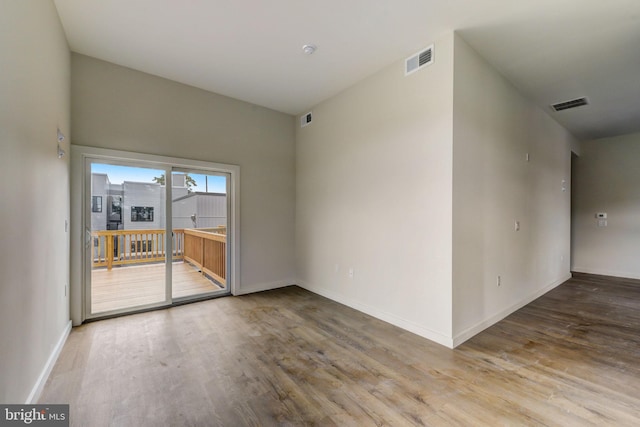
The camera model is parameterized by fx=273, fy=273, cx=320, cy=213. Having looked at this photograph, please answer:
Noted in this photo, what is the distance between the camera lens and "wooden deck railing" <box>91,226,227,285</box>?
3457 mm

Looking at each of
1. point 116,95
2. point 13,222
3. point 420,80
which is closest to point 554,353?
point 420,80

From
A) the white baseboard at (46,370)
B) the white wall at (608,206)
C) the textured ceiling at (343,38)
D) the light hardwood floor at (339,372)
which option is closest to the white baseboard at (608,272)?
the white wall at (608,206)

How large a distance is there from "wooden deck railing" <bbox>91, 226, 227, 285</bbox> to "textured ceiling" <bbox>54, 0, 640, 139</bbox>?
7.08 feet

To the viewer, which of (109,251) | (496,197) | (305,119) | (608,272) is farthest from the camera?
(608,272)

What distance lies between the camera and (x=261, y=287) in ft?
15.2

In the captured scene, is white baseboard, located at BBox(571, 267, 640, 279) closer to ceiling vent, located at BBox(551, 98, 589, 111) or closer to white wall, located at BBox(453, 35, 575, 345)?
white wall, located at BBox(453, 35, 575, 345)

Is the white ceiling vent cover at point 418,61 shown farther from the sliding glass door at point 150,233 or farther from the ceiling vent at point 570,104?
the sliding glass door at point 150,233

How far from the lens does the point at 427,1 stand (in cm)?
233

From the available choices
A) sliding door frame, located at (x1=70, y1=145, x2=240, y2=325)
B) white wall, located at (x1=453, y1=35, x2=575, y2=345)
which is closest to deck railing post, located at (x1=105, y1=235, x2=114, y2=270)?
sliding door frame, located at (x1=70, y1=145, x2=240, y2=325)

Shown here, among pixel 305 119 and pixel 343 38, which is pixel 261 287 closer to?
pixel 305 119

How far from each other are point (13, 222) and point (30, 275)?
0.51 m

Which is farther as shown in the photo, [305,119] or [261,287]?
[305,119]

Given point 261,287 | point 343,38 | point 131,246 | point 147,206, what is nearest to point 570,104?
point 343,38

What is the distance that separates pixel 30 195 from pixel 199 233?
245 centimetres
